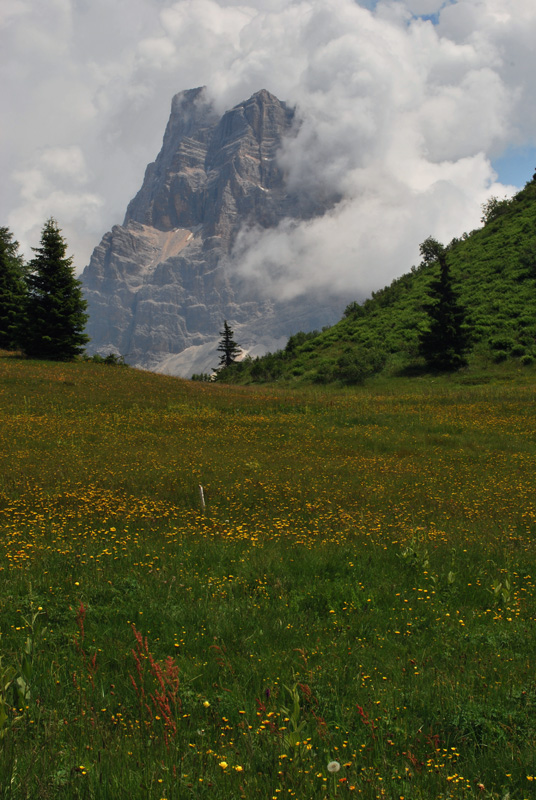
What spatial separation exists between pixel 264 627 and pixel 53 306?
4207cm

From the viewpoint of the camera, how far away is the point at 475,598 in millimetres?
6520

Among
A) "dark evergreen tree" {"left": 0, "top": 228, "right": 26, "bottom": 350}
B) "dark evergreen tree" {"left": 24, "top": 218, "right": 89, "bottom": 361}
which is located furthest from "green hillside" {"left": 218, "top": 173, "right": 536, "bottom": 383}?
"dark evergreen tree" {"left": 0, "top": 228, "right": 26, "bottom": 350}

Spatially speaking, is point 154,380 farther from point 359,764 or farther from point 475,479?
point 359,764

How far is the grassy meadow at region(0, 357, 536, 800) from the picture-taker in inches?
127

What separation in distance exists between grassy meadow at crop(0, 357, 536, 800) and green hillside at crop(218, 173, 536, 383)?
28.1m

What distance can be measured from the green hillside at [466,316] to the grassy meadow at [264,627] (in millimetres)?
28118

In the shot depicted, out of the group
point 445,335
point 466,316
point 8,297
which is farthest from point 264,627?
point 8,297

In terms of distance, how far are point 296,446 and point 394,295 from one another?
1825 inches

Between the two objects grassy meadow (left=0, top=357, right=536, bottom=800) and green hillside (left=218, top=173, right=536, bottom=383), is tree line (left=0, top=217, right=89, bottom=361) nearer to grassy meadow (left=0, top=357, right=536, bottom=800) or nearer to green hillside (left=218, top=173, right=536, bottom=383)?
green hillside (left=218, top=173, right=536, bottom=383)

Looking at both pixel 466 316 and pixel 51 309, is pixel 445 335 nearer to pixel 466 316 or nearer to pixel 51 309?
pixel 466 316

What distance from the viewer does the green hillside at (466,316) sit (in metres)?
42.2

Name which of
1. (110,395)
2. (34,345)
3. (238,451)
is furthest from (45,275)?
(238,451)

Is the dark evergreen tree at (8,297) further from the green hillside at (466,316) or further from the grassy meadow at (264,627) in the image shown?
the grassy meadow at (264,627)

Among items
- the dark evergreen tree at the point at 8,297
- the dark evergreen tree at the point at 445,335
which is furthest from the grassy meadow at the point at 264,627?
the dark evergreen tree at the point at 8,297
